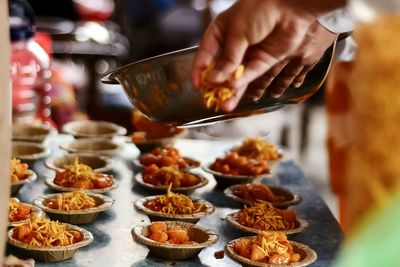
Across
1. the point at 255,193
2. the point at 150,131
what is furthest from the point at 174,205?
the point at 150,131

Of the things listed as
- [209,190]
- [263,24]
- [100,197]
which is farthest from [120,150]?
[263,24]

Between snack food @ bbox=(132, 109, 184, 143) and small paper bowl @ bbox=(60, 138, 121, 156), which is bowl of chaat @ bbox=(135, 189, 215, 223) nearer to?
small paper bowl @ bbox=(60, 138, 121, 156)

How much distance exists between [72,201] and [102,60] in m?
3.97

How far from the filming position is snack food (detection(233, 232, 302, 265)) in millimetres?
2496

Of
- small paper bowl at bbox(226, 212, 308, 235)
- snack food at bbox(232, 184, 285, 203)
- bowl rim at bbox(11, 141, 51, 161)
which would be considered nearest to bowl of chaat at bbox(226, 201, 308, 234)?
small paper bowl at bbox(226, 212, 308, 235)

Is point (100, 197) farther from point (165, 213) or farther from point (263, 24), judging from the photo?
point (263, 24)

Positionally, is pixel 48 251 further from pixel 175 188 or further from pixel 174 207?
pixel 175 188

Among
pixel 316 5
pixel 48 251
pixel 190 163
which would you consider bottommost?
pixel 48 251

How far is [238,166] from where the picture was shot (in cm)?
359

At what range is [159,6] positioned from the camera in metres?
9.91

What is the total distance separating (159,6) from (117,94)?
3.62m

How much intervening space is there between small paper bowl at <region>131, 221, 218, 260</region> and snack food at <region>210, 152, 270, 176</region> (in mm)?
897

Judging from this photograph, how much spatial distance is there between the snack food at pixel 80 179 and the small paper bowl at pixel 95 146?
1.91 ft

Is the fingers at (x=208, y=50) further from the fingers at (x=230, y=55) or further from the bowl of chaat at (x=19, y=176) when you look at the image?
the bowl of chaat at (x=19, y=176)
